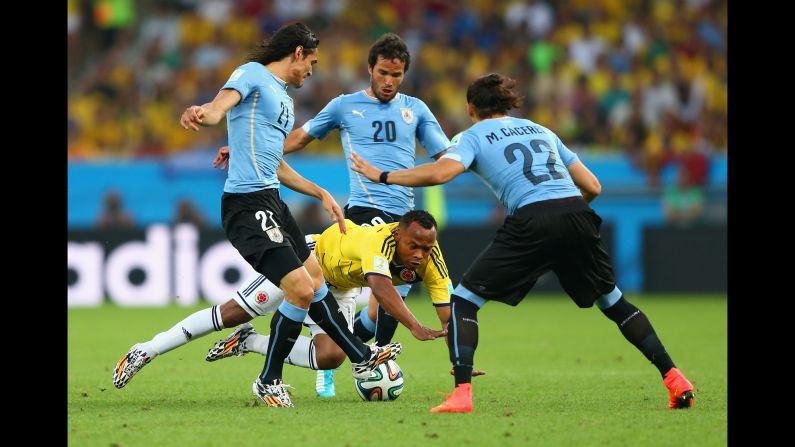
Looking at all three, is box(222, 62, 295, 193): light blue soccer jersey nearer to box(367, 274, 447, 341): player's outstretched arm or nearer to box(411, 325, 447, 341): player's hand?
box(367, 274, 447, 341): player's outstretched arm

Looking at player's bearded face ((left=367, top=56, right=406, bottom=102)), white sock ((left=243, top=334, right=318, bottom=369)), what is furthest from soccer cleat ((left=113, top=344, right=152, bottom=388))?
player's bearded face ((left=367, top=56, right=406, bottom=102))

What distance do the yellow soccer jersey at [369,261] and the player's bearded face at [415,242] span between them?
89 millimetres

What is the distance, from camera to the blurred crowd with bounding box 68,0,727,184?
2212 centimetres

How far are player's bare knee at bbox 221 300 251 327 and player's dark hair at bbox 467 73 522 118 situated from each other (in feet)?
7.25

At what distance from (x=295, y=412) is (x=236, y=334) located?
1.32 metres

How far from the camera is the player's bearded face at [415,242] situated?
27.2 feet

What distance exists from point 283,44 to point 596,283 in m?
2.73

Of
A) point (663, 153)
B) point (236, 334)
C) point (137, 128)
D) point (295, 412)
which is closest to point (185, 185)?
point (137, 128)

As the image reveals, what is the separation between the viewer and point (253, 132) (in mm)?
8195

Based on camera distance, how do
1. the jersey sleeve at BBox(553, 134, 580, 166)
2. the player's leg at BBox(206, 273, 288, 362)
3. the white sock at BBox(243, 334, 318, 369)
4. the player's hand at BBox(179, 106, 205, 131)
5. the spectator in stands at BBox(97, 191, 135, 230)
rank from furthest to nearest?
the spectator in stands at BBox(97, 191, 135, 230) < the white sock at BBox(243, 334, 318, 369) < the player's leg at BBox(206, 273, 288, 362) < the jersey sleeve at BBox(553, 134, 580, 166) < the player's hand at BBox(179, 106, 205, 131)

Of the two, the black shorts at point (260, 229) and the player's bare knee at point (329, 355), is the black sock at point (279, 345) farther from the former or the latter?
the player's bare knee at point (329, 355)
